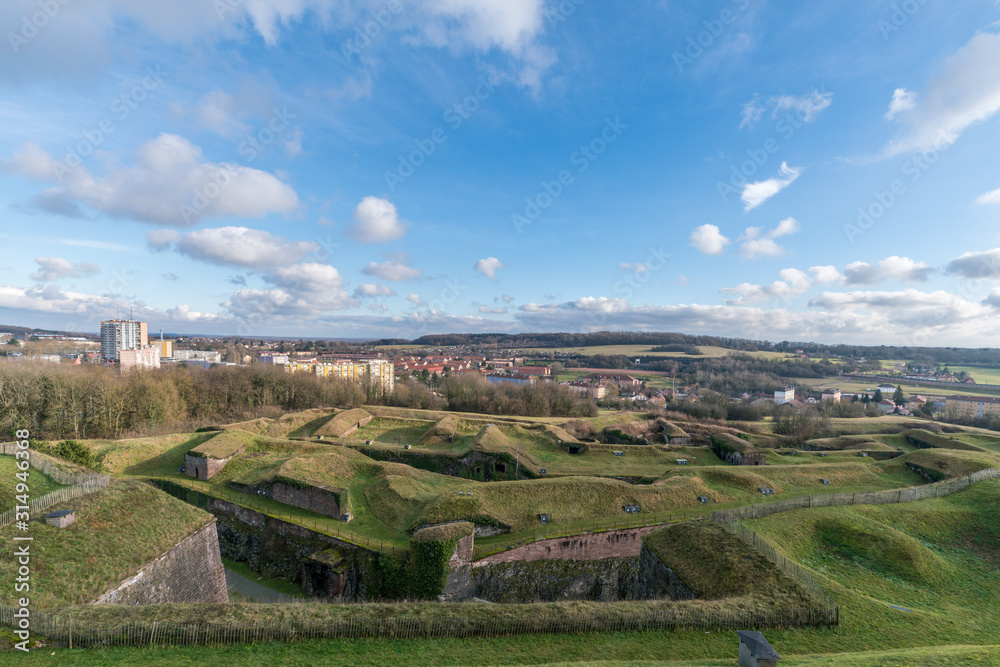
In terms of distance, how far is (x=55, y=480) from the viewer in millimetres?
20188

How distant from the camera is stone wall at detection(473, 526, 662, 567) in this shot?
67.4ft

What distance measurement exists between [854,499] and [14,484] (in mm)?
41312

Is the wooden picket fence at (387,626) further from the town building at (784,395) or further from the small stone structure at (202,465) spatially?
the town building at (784,395)

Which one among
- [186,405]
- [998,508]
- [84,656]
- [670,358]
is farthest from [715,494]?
[670,358]

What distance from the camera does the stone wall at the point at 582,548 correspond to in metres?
20.5

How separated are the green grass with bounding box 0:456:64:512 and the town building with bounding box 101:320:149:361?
439 feet

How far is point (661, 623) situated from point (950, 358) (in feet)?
642

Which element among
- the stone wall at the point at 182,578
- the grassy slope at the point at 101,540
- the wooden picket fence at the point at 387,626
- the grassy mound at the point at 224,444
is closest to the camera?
the wooden picket fence at the point at 387,626

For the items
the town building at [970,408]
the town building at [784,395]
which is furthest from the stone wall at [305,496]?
the town building at [970,408]

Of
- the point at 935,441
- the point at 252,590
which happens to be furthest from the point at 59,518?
the point at 935,441

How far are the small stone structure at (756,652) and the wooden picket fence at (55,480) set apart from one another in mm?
25217

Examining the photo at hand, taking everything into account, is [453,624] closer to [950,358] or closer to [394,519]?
[394,519]

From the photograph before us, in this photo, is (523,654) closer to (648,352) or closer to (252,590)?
(252,590)

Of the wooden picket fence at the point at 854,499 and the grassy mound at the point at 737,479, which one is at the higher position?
the wooden picket fence at the point at 854,499
